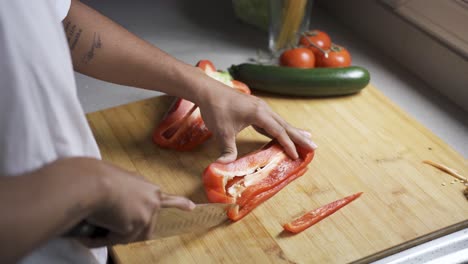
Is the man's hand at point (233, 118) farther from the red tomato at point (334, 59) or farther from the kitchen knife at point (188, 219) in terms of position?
the red tomato at point (334, 59)

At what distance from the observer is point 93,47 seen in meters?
1.38

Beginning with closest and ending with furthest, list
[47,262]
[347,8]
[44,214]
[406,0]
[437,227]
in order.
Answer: [44,214]
[47,262]
[437,227]
[406,0]
[347,8]

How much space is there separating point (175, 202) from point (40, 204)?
1.01ft

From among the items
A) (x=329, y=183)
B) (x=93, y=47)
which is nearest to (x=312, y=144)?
(x=329, y=183)

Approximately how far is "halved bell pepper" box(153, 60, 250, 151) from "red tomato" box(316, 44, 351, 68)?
477 mm

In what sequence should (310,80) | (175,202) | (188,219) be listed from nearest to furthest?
(175,202), (188,219), (310,80)

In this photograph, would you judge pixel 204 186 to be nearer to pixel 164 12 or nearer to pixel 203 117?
pixel 203 117

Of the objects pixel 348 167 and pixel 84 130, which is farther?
pixel 348 167

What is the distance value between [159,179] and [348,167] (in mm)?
467

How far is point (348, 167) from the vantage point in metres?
1.44

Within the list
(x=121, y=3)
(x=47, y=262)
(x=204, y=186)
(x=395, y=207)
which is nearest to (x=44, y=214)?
(x=47, y=262)

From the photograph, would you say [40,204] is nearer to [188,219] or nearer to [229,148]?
[188,219]

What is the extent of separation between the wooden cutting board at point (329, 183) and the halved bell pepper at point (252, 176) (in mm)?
21

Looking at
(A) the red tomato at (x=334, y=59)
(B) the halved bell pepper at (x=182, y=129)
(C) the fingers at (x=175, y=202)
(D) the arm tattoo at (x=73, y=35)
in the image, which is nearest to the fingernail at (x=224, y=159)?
(B) the halved bell pepper at (x=182, y=129)
